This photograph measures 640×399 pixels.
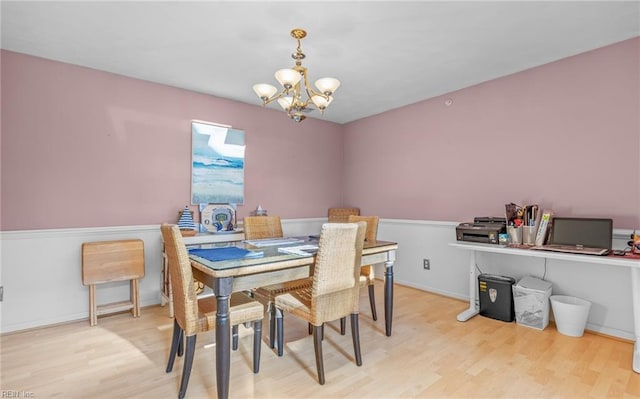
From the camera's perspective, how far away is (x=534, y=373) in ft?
6.73

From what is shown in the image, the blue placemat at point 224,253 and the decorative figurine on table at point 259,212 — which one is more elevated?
the decorative figurine on table at point 259,212

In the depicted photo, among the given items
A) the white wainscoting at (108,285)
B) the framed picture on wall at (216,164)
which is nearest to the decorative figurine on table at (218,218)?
the framed picture on wall at (216,164)

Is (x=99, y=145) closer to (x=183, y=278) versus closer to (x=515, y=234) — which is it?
(x=183, y=278)

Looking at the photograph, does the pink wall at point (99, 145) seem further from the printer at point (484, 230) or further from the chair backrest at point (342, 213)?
the printer at point (484, 230)

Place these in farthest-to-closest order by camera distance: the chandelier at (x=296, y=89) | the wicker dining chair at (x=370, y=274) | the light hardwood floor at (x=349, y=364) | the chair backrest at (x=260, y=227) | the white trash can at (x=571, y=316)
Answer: the chair backrest at (x=260, y=227)
the wicker dining chair at (x=370, y=274)
the white trash can at (x=571, y=316)
the chandelier at (x=296, y=89)
the light hardwood floor at (x=349, y=364)

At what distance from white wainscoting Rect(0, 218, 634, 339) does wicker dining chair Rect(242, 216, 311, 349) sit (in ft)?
3.67

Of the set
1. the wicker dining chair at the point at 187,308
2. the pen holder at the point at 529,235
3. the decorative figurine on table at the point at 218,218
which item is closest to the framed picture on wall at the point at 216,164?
the decorative figurine on table at the point at 218,218

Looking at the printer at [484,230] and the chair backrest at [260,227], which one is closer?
the printer at [484,230]

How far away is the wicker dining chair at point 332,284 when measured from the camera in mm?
1909

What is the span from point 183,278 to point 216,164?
2.29 meters

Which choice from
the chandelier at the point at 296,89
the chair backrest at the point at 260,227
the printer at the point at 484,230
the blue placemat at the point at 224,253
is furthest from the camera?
the chair backrest at the point at 260,227

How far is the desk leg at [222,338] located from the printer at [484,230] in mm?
2361

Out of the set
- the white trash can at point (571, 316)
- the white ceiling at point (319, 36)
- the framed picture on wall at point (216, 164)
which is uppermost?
the white ceiling at point (319, 36)

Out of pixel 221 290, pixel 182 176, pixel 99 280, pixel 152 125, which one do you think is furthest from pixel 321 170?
pixel 221 290
